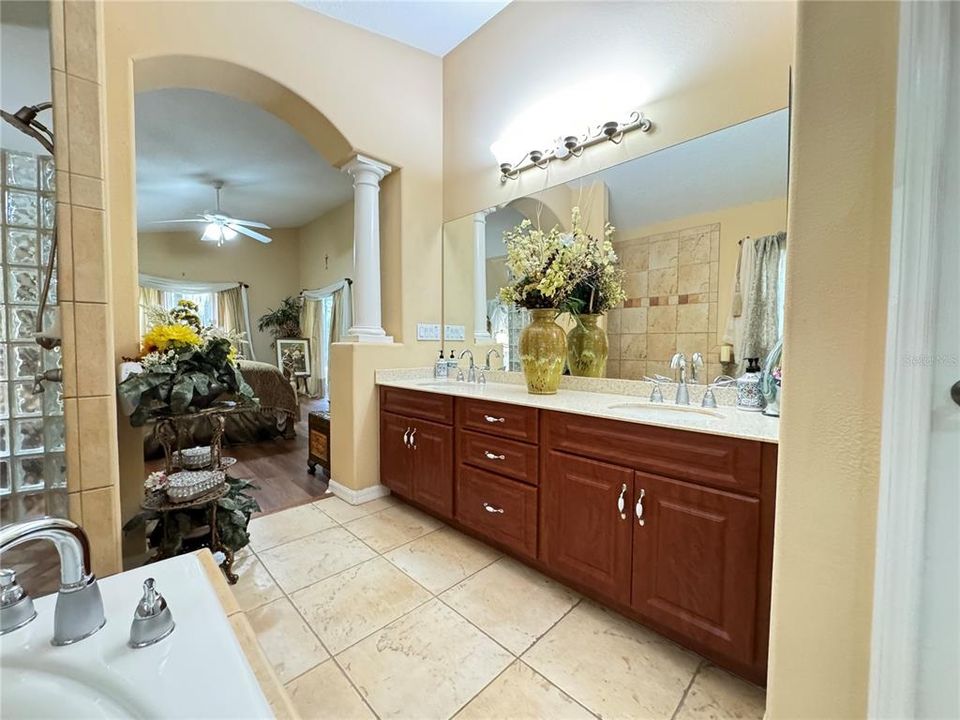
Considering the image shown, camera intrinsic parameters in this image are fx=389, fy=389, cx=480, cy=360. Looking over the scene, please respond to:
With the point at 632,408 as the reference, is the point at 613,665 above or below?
below

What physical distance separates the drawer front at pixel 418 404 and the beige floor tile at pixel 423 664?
94cm

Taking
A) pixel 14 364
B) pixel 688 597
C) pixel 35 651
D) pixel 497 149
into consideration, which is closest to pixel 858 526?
pixel 688 597

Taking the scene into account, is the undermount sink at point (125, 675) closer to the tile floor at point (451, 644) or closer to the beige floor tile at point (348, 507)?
the tile floor at point (451, 644)

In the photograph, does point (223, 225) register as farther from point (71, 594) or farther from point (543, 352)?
point (71, 594)

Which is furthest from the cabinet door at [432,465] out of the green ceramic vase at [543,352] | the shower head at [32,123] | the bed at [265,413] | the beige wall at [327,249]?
the beige wall at [327,249]

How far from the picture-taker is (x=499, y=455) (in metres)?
1.86

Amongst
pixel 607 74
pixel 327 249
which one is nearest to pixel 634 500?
pixel 607 74

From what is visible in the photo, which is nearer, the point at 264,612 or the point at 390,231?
the point at 264,612

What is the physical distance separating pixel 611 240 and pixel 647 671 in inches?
71.4

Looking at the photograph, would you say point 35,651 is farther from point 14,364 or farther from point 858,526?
point 858,526

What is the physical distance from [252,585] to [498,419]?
1.31m

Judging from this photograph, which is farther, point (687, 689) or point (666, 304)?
point (666, 304)

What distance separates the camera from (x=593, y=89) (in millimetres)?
2062

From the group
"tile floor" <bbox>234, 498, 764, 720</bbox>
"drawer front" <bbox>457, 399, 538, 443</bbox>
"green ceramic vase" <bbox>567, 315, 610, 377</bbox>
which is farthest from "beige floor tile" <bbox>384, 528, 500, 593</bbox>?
"green ceramic vase" <bbox>567, 315, 610, 377</bbox>
